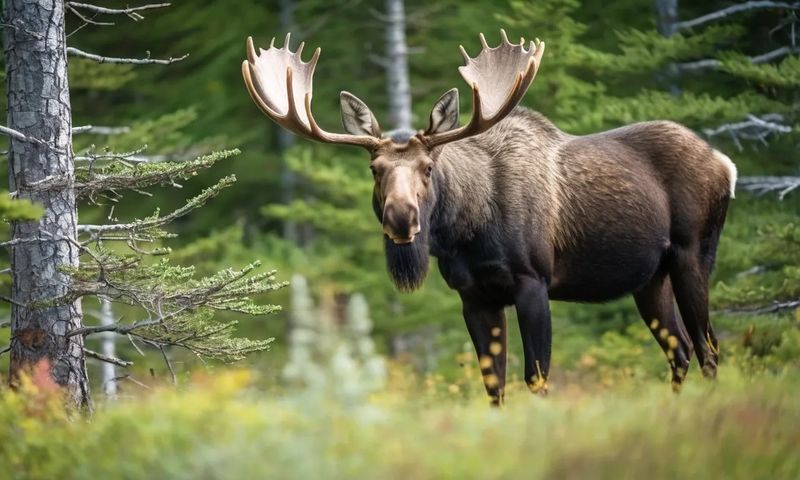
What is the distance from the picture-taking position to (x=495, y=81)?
883cm

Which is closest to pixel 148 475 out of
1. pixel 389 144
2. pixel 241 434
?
pixel 241 434

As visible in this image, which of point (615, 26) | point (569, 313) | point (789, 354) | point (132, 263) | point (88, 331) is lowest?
point (569, 313)

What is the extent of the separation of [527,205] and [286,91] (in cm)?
187

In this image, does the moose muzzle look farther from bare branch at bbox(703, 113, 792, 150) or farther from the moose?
bare branch at bbox(703, 113, 792, 150)

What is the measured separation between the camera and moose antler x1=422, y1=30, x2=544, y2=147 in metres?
8.16

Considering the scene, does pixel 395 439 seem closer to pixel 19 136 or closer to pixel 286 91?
pixel 19 136

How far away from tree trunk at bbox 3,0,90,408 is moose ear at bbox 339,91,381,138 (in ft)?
6.36

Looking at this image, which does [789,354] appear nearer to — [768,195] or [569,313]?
[768,195]

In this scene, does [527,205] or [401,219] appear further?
[527,205]

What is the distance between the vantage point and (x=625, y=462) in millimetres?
5074

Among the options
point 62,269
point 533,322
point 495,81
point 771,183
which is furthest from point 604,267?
point 771,183

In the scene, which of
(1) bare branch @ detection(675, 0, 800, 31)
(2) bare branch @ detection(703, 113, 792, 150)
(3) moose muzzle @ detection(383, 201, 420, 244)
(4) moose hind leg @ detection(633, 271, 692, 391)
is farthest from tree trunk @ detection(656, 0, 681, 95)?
(3) moose muzzle @ detection(383, 201, 420, 244)

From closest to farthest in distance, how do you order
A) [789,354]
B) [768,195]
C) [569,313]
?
1. [789,354]
2. [768,195]
3. [569,313]

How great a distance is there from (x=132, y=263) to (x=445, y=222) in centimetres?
228
